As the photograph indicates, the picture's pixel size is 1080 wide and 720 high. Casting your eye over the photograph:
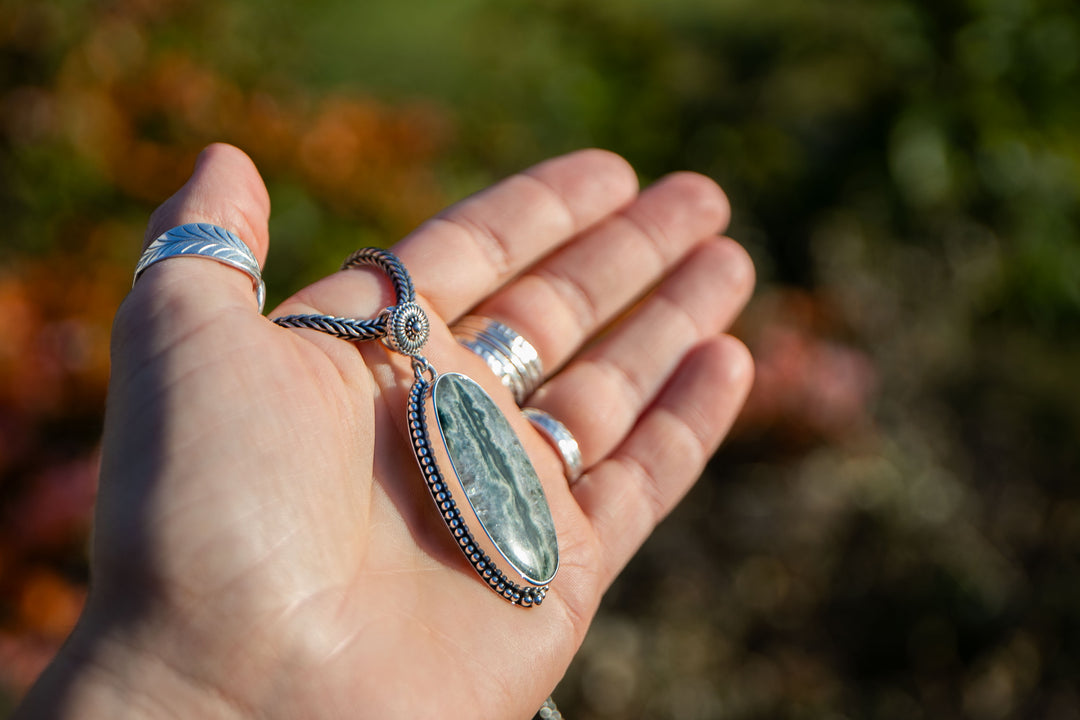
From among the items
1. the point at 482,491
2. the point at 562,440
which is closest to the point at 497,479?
the point at 482,491

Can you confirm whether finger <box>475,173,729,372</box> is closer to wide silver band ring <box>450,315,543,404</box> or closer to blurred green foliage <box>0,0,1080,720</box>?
wide silver band ring <box>450,315,543,404</box>

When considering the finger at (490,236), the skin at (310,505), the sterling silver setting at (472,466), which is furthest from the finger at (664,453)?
the finger at (490,236)

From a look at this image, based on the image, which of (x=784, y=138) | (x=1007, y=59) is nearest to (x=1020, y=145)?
(x=1007, y=59)

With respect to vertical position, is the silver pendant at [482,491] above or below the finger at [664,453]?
above

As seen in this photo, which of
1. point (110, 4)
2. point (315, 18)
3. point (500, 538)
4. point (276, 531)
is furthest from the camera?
point (315, 18)

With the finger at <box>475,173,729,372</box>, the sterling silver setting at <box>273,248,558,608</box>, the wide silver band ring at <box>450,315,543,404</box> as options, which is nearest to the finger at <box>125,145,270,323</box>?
the sterling silver setting at <box>273,248,558,608</box>

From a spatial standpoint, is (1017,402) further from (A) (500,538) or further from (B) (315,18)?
(B) (315,18)

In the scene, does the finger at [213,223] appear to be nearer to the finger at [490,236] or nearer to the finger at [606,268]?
the finger at [490,236]
